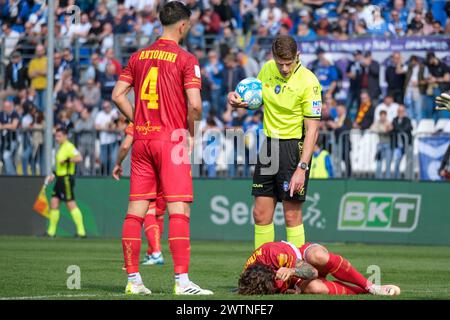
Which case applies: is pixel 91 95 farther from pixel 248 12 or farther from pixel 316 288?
pixel 316 288

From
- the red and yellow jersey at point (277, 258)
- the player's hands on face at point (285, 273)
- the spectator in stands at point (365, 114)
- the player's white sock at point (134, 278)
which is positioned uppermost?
the spectator in stands at point (365, 114)

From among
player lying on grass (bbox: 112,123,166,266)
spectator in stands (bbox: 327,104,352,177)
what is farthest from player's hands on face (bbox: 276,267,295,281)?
spectator in stands (bbox: 327,104,352,177)

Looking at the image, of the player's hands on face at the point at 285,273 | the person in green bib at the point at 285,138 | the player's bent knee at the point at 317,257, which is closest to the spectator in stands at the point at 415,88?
the person in green bib at the point at 285,138

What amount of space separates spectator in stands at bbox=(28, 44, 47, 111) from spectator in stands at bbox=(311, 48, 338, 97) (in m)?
7.18

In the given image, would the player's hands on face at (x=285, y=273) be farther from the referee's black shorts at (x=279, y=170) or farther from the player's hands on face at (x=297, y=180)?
the referee's black shorts at (x=279, y=170)

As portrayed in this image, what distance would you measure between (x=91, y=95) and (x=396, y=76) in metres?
7.68

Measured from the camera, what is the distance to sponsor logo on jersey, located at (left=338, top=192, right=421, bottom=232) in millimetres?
23094

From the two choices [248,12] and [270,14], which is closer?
[270,14]

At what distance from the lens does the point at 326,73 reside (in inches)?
980

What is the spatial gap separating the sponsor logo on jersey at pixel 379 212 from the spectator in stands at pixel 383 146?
473 millimetres

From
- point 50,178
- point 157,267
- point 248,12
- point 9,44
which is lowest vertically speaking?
point 157,267

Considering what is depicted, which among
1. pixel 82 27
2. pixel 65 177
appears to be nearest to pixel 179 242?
pixel 65 177

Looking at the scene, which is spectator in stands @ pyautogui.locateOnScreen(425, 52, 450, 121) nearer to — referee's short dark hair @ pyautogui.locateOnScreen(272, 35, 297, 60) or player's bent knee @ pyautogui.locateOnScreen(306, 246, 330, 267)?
referee's short dark hair @ pyautogui.locateOnScreen(272, 35, 297, 60)

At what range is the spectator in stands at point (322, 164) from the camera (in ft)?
78.3
